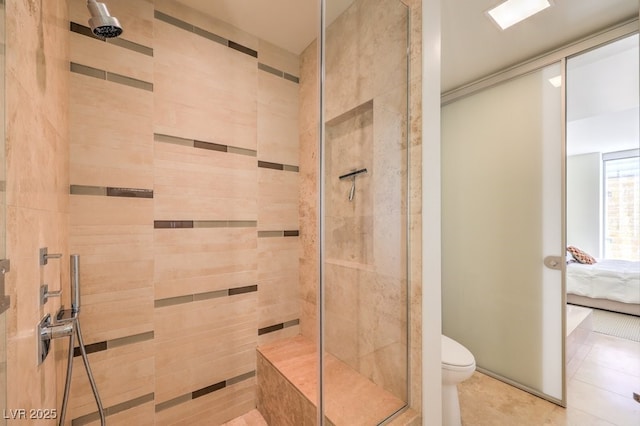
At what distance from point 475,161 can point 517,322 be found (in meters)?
1.21

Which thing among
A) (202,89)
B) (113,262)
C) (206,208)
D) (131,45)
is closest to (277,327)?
(206,208)

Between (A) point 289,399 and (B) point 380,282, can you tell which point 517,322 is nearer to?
(B) point 380,282

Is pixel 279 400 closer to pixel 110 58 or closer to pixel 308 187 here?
pixel 308 187

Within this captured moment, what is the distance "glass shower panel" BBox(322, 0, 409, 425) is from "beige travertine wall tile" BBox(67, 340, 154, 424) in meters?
1.11

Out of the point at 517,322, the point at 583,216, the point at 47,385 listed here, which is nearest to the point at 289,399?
the point at 47,385

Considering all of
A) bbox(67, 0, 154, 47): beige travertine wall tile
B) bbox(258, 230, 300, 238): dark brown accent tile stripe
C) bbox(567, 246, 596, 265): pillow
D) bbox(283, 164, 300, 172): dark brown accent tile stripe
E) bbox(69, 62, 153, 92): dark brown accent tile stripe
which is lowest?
bbox(567, 246, 596, 265): pillow

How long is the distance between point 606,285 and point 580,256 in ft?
0.90

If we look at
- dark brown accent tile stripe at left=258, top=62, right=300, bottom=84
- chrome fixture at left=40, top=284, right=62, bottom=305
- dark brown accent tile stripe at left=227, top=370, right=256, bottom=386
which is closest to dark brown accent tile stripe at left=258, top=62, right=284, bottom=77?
dark brown accent tile stripe at left=258, top=62, right=300, bottom=84

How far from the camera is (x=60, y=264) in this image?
1161 mm

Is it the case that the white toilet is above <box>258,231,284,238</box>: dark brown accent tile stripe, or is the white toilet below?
below

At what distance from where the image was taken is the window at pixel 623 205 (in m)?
0.91

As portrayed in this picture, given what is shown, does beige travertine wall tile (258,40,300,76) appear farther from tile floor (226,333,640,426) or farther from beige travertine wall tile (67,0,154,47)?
tile floor (226,333,640,426)

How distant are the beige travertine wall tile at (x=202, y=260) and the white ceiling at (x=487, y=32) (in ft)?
4.50

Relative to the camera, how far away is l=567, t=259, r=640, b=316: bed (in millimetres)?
1011
